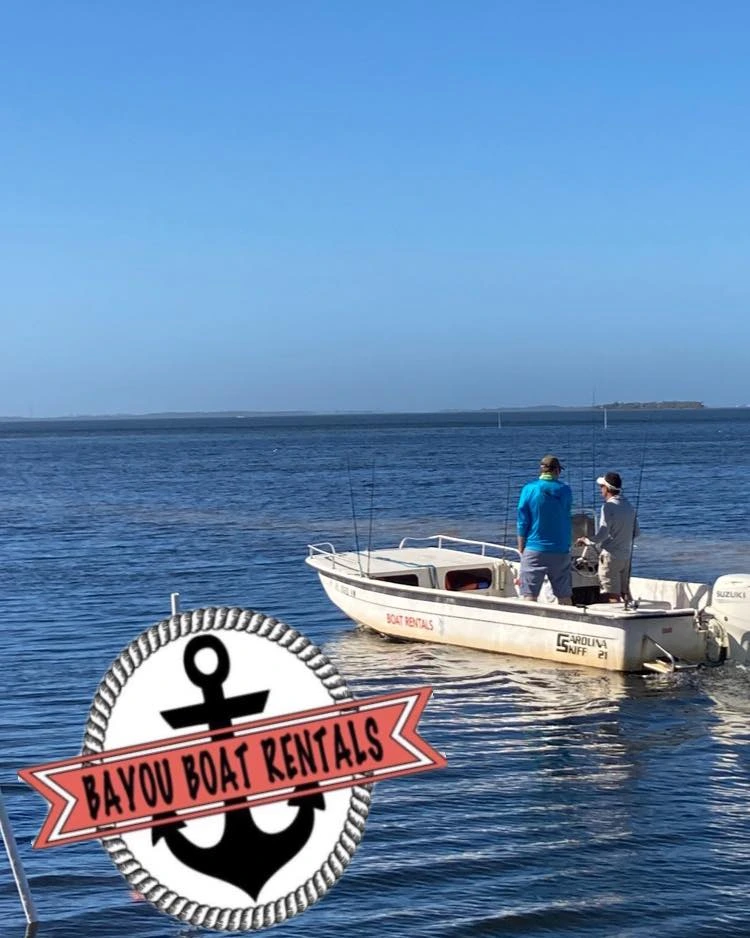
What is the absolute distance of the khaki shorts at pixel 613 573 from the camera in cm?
1328

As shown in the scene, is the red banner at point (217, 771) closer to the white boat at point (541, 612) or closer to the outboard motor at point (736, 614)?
the white boat at point (541, 612)

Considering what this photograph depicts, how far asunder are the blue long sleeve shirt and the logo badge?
10.5 metres

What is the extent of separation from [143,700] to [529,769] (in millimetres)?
8504

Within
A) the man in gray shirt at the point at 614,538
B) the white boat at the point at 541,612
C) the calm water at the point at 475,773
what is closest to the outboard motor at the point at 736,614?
the white boat at the point at 541,612

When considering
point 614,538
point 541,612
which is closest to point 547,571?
point 541,612

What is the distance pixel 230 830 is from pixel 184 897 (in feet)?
0.36

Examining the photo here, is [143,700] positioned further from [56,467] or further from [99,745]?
[56,467]

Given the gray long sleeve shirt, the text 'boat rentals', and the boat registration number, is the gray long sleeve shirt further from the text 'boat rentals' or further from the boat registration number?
the boat registration number

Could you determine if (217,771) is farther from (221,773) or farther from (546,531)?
(546,531)

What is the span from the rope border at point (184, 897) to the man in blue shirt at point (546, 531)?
10236mm

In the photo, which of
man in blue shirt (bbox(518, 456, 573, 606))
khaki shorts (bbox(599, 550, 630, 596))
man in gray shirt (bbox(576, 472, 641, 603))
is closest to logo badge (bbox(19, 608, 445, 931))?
man in blue shirt (bbox(518, 456, 573, 606))

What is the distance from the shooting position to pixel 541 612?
13.2 meters

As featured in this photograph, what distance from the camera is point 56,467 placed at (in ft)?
263

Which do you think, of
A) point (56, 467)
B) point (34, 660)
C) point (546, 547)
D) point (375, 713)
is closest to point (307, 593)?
point (34, 660)
